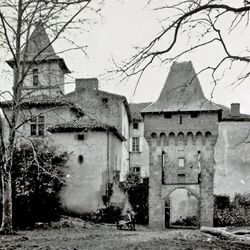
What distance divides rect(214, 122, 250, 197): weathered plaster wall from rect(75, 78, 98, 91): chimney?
45.2 feet

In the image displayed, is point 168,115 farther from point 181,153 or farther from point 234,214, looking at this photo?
Result: point 234,214

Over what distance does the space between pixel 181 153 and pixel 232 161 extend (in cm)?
1532

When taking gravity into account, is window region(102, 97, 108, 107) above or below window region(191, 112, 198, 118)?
above

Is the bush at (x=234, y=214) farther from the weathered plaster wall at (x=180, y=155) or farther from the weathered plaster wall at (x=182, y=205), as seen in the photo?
the weathered plaster wall at (x=182, y=205)

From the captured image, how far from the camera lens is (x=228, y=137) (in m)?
46.4

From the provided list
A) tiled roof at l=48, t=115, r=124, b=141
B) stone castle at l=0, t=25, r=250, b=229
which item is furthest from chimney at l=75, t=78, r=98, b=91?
tiled roof at l=48, t=115, r=124, b=141

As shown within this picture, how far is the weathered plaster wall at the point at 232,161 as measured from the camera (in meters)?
44.8

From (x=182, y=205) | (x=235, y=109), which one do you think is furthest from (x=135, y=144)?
(x=182, y=205)

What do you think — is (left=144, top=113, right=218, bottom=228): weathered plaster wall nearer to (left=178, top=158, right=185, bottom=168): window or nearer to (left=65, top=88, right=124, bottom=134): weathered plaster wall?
(left=178, top=158, right=185, bottom=168): window

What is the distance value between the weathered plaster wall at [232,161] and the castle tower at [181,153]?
13.4 meters

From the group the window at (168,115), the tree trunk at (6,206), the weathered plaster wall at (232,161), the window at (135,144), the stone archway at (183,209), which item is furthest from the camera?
the window at (135,144)

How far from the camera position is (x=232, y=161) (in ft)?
150

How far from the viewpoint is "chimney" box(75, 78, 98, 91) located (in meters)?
42.2

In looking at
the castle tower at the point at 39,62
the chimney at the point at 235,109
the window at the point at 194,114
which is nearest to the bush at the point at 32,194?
the castle tower at the point at 39,62
